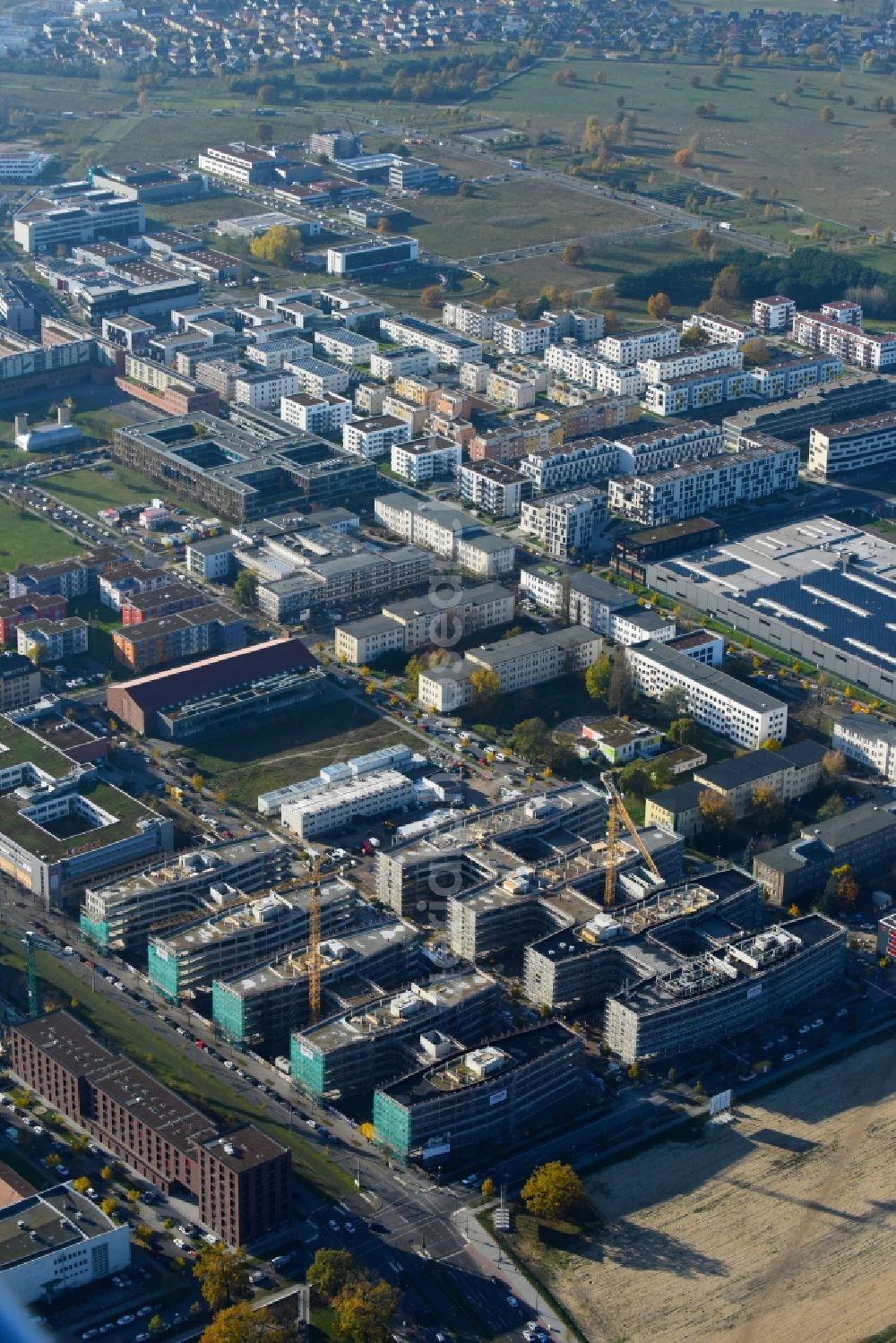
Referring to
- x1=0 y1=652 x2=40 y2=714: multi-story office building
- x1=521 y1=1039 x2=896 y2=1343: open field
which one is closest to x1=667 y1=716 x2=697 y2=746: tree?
x1=521 y1=1039 x2=896 y2=1343: open field

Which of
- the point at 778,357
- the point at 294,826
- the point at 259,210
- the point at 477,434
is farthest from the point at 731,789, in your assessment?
the point at 259,210

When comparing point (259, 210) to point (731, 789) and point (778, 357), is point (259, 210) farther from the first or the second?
point (731, 789)

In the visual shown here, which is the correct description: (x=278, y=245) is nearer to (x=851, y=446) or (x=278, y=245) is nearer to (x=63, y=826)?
(x=851, y=446)

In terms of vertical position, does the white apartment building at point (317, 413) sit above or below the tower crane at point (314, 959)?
above

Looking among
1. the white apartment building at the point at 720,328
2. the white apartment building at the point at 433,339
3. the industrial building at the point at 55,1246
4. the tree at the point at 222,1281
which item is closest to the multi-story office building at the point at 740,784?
the tree at the point at 222,1281

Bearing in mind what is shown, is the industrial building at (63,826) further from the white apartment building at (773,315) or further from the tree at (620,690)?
the white apartment building at (773,315)

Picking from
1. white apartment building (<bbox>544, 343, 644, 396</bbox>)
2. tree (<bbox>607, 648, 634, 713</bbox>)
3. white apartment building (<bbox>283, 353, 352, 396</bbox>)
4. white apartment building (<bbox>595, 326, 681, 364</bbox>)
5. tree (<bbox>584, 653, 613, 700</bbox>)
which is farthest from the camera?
white apartment building (<bbox>595, 326, 681, 364</bbox>)

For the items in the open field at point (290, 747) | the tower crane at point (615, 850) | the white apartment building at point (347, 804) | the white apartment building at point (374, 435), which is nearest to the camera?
the tower crane at point (615, 850)

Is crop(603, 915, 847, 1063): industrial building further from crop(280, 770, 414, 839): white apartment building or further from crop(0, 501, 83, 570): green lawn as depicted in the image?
crop(0, 501, 83, 570): green lawn
